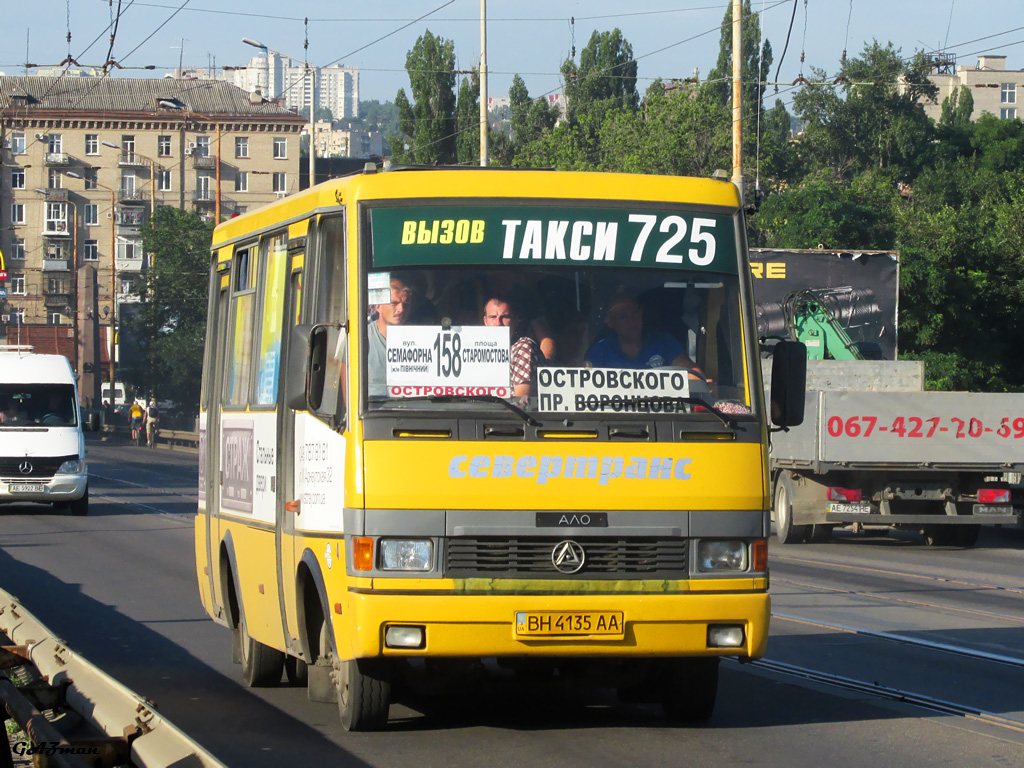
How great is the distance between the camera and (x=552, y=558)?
6.63 m

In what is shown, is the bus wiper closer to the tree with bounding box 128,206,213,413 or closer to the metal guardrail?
the metal guardrail

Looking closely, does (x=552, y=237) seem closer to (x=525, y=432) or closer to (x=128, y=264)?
(x=525, y=432)

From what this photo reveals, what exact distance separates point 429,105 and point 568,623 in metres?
80.1

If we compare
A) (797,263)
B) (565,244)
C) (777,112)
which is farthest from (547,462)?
(777,112)

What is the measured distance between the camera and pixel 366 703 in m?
7.03

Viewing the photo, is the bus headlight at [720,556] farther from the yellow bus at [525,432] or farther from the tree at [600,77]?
the tree at [600,77]

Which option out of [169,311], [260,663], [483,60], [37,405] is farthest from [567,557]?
[169,311]

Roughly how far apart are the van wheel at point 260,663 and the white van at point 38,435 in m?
15.8

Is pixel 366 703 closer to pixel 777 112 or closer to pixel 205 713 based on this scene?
pixel 205 713

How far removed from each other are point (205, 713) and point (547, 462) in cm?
255

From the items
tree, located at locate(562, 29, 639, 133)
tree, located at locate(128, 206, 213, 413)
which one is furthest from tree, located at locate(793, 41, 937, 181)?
tree, located at locate(128, 206, 213, 413)

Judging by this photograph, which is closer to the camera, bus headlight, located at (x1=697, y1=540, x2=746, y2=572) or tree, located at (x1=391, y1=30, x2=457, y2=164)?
bus headlight, located at (x1=697, y1=540, x2=746, y2=572)

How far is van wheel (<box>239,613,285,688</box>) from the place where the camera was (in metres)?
8.70

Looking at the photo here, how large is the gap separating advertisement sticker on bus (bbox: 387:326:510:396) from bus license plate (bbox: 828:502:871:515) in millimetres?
13035
